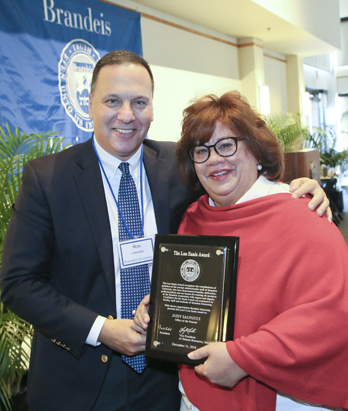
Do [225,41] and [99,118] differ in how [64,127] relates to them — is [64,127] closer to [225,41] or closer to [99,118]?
[99,118]

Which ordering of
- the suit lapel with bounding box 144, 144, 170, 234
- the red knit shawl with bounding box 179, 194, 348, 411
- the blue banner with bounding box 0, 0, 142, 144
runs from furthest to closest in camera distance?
the blue banner with bounding box 0, 0, 142, 144 < the suit lapel with bounding box 144, 144, 170, 234 < the red knit shawl with bounding box 179, 194, 348, 411

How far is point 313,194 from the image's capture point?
151 centimetres

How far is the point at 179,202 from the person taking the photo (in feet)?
5.92

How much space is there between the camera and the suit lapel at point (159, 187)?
5.65 feet

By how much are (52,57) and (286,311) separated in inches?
144

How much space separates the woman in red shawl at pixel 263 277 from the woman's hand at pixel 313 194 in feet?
0.10

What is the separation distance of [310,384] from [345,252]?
427mm

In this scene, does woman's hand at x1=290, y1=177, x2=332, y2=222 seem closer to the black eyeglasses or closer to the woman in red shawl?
the woman in red shawl

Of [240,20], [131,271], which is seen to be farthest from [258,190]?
[240,20]

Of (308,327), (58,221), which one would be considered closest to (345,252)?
(308,327)

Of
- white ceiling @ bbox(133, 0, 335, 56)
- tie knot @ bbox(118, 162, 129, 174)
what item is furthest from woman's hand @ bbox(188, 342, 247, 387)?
white ceiling @ bbox(133, 0, 335, 56)

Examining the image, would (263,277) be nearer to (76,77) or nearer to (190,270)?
(190,270)

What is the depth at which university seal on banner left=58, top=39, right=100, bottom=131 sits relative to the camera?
13.7ft

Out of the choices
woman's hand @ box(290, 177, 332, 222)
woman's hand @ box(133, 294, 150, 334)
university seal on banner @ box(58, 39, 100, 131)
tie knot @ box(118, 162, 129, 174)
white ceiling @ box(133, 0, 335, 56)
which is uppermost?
white ceiling @ box(133, 0, 335, 56)
